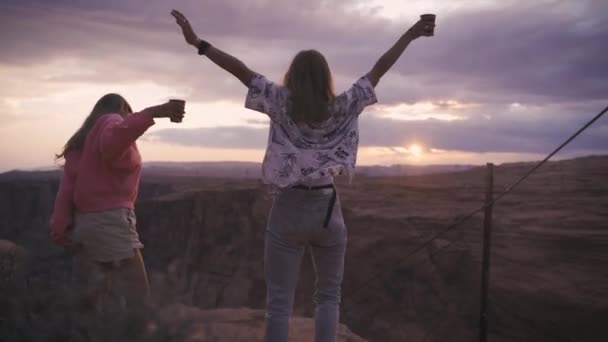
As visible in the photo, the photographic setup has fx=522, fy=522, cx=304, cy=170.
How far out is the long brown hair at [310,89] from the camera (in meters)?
2.30

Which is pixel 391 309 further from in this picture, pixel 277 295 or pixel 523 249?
pixel 277 295

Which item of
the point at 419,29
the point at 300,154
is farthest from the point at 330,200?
the point at 419,29

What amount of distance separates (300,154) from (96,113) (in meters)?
1.15

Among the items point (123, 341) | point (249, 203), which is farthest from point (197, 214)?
point (123, 341)

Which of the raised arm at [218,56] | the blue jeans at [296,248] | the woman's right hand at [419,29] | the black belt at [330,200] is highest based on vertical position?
the woman's right hand at [419,29]

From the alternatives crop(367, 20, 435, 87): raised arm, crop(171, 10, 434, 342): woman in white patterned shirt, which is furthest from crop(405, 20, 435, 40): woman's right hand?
crop(171, 10, 434, 342): woman in white patterned shirt

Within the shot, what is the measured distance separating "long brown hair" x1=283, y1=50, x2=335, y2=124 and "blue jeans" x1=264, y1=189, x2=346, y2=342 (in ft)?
1.15

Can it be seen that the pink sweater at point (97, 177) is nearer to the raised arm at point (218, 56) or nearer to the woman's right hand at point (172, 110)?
the woman's right hand at point (172, 110)

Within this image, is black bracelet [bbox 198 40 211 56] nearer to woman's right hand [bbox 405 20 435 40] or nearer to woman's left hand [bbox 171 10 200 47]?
woman's left hand [bbox 171 10 200 47]

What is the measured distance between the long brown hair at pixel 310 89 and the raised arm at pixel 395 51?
12.2 inches

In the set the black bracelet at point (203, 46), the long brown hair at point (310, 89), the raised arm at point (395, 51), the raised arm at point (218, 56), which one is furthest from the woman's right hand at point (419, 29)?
the black bracelet at point (203, 46)

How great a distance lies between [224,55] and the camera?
2305mm

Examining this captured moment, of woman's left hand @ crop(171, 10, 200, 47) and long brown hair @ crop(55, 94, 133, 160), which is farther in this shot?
long brown hair @ crop(55, 94, 133, 160)

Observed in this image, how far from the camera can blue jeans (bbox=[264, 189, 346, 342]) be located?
2357 mm
